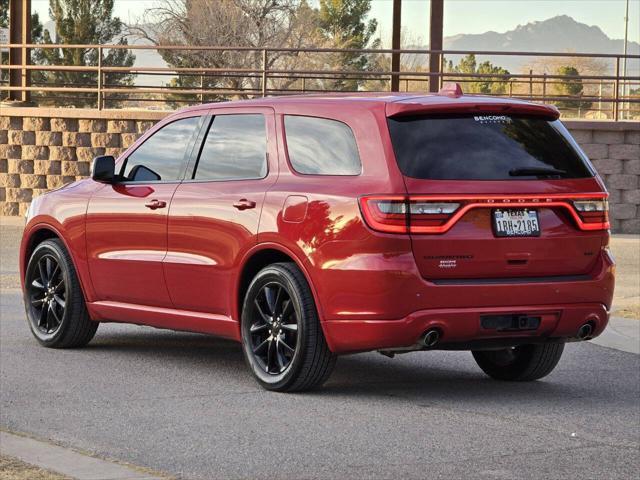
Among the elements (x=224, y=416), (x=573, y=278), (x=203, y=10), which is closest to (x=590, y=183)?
(x=573, y=278)

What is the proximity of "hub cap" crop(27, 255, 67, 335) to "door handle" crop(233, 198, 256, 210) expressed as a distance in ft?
6.86

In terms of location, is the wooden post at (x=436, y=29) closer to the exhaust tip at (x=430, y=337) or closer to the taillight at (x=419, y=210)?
the taillight at (x=419, y=210)

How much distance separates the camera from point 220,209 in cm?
908

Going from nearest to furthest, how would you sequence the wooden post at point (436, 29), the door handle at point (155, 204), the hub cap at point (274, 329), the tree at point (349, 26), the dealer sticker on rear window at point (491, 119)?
the dealer sticker on rear window at point (491, 119)
the hub cap at point (274, 329)
the door handle at point (155, 204)
the wooden post at point (436, 29)
the tree at point (349, 26)

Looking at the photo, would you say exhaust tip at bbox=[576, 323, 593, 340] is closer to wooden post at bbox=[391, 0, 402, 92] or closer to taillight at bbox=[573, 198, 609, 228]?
taillight at bbox=[573, 198, 609, 228]

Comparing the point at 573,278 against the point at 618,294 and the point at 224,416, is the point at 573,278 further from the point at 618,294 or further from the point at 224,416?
the point at 618,294

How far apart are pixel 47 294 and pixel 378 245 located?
11.2ft

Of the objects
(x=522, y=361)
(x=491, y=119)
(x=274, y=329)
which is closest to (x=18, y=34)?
(x=522, y=361)

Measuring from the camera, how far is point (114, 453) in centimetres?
700

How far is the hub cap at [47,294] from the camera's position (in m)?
10.5

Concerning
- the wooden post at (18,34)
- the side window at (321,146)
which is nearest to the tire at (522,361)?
the side window at (321,146)

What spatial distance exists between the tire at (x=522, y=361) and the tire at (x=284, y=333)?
56.9 inches

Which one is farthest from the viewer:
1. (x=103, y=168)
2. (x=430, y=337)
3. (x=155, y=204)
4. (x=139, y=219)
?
(x=103, y=168)

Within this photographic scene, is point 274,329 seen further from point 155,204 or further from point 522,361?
point 522,361
